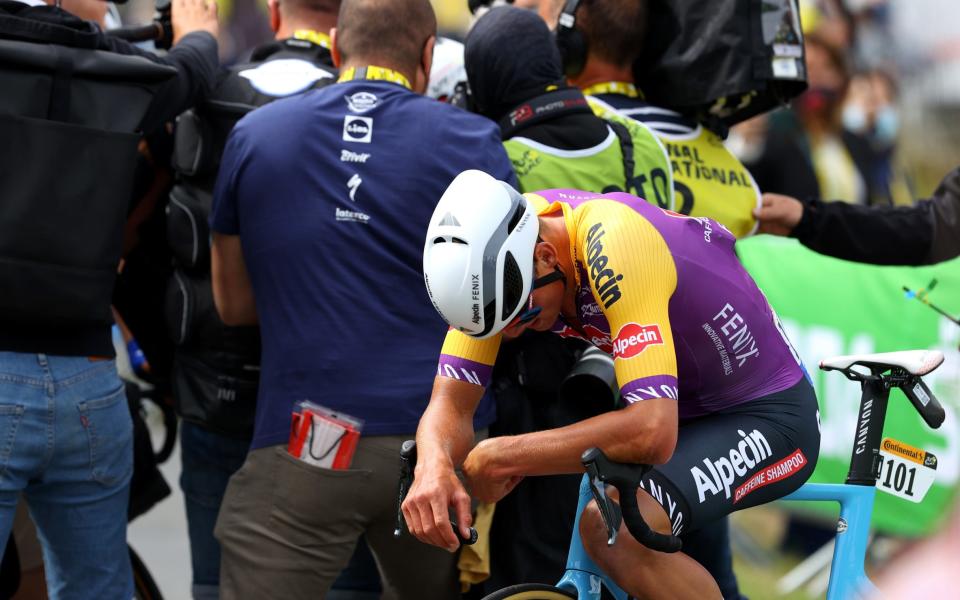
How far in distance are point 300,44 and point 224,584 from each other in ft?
5.83

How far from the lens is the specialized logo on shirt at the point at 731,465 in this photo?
307 cm

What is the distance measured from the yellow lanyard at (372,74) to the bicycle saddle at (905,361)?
4.96ft

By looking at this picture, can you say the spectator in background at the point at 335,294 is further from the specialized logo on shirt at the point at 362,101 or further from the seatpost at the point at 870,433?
the seatpost at the point at 870,433

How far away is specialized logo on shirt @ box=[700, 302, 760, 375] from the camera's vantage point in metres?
3.14

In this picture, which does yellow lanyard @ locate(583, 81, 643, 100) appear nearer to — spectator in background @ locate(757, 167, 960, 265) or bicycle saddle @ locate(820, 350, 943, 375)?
spectator in background @ locate(757, 167, 960, 265)

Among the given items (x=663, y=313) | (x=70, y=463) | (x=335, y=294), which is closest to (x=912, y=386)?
(x=663, y=313)

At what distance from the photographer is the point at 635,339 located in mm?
2770

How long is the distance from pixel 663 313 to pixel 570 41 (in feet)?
5.68

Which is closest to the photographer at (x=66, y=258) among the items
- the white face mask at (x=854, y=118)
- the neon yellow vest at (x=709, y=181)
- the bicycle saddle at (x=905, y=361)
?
the neon yellow vest at (x=709, y=181)

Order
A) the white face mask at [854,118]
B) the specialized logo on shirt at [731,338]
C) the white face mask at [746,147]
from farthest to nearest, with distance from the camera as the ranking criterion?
the white face mask at [854,118]
the white face mask at [746,147]
the specialized logo on shirt at [731,338]

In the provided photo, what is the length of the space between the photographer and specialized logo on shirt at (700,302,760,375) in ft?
5.42

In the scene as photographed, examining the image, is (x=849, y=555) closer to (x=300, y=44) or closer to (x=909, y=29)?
(x=300, y=44)

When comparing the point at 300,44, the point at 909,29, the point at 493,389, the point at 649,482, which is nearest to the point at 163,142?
the point at 300,44

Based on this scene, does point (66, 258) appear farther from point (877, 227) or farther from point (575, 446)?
point (877, 227)
